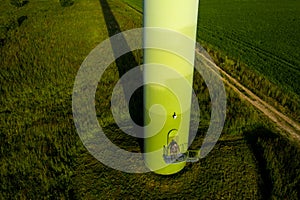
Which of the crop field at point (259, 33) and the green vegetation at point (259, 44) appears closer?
the green vegetation at point (259, 44)

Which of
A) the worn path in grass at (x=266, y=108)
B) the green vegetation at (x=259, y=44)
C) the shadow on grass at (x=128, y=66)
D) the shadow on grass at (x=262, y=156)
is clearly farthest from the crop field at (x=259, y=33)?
the shadow on grass at (x=128, y=66)

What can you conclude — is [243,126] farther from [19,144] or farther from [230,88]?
[19,144]

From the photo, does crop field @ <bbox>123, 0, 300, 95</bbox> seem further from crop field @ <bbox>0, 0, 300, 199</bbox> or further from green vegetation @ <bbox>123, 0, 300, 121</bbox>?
crop field @ <bbox>0, 0, 300, 199</bbox>

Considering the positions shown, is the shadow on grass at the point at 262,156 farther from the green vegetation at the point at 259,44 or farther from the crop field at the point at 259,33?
the crop field at the point at 259,33

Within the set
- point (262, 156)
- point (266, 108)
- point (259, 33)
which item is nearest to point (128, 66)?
point (266, 108)

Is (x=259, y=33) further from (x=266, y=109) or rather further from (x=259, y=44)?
(x=266, y=109)

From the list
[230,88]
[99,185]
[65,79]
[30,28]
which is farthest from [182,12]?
[30,28]
